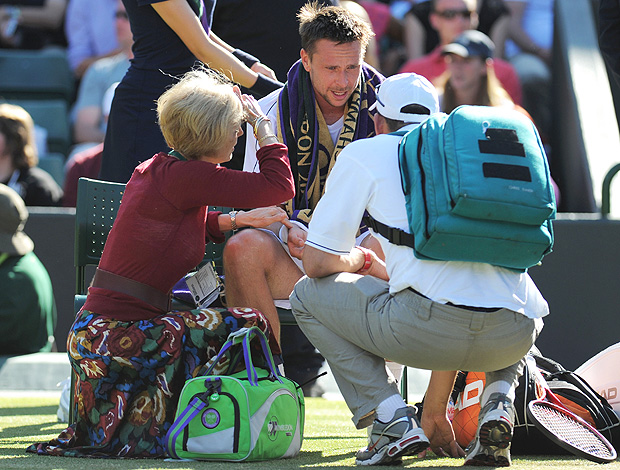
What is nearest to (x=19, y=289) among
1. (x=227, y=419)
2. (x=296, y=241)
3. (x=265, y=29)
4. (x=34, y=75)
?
(x=265, y=29)

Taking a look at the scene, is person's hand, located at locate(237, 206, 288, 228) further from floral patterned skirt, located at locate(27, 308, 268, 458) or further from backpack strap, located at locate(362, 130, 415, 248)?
backpack strap, located at locate(362, 130, 415, 248)

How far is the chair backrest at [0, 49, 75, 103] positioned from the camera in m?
8.86

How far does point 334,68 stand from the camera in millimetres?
4238

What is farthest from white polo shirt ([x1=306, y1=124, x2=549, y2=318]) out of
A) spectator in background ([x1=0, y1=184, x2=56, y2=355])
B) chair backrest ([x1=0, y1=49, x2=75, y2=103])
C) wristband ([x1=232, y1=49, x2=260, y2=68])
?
chair backrest ([x1=0, y1=49, x2=75, y2=103])

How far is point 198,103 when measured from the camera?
351 cm

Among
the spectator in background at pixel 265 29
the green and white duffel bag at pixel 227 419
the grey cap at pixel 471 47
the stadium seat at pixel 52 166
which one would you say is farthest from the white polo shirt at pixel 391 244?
the stadium seat at pixel 52 166

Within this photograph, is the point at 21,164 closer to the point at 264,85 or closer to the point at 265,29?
the point at 265,29

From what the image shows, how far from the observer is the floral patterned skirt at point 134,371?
3414 millimetres

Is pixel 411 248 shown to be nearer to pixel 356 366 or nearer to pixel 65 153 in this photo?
pixel 356 366

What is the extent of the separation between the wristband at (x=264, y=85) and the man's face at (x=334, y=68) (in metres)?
Answer: 0.27

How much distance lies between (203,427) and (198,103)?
1.06m

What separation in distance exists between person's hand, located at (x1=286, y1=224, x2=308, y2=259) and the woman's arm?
86 cm

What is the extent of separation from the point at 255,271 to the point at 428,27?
559cm

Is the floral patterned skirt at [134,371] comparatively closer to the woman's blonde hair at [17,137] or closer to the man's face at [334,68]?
the man's face at [334,68]
